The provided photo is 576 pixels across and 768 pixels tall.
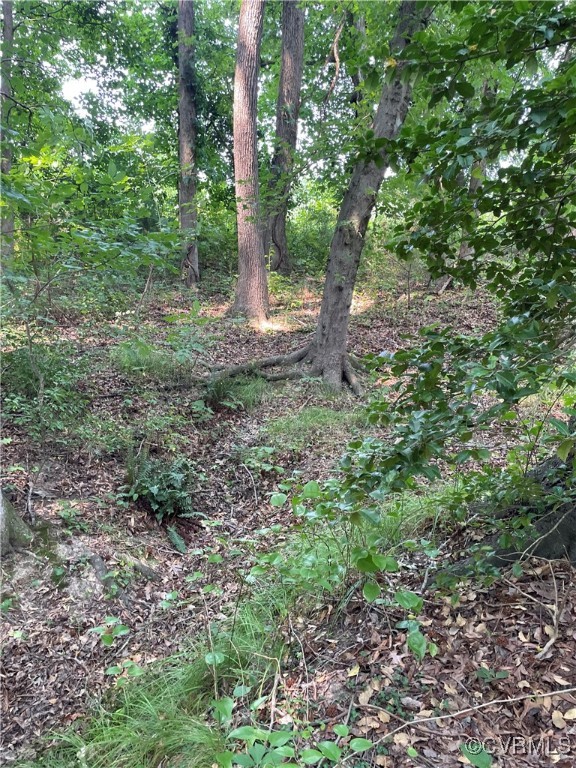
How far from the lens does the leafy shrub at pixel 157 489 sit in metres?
4.00

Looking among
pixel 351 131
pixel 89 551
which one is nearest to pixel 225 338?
pixel 351 131

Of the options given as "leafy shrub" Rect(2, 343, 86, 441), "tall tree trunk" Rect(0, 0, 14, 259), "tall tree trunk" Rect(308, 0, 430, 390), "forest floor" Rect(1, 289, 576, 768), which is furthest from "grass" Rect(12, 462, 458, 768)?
"tall tree trunk" Rect(308, 0, 430, 390)

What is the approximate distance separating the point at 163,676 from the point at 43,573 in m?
1.16

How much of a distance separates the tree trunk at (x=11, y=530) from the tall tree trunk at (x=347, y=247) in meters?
4.13

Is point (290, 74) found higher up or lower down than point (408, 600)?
higher up

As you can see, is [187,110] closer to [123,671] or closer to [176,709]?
[123,671]

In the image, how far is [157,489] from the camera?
3998 mm

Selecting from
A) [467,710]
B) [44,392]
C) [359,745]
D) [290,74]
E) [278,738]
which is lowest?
[467,710]

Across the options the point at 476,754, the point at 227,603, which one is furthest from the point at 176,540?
the point at 476,754

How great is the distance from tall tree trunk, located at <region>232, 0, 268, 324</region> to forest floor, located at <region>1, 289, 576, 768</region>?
3.12m

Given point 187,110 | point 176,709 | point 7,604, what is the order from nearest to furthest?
1. point 176,709
2. point 7,604
3. point 187,110

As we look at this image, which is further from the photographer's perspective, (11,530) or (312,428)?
(312,428)

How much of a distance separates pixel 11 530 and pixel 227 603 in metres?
1.51

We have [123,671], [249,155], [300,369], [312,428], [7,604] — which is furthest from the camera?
[249,155]
